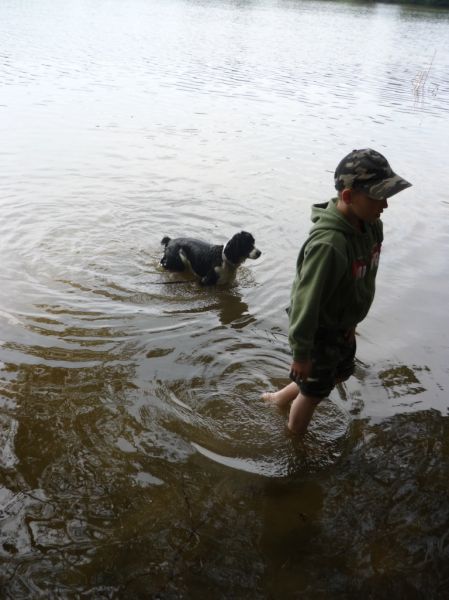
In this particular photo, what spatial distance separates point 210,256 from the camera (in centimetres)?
648

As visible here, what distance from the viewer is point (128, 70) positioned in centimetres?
2008

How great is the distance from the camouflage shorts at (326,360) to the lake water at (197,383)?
610 millimetres

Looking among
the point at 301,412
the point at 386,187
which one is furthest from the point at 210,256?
the point at 386,187

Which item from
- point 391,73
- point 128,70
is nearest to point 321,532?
point 128,70

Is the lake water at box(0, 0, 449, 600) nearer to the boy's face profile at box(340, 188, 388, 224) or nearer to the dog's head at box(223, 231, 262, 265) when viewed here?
the dog's head at box(223, 231, 262, 265)

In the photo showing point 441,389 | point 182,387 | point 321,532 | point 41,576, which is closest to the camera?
point 41,576

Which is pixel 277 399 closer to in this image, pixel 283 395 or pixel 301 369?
pixel 283 395

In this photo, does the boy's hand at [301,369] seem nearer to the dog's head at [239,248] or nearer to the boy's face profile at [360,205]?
the boy's face profile at [360,205]

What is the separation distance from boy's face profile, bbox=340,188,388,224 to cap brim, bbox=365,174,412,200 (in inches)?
1.8

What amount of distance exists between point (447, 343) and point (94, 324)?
12.0 ft

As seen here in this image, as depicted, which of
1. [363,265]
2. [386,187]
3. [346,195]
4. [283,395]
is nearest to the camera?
[386,187]

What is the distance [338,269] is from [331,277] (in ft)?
0.20

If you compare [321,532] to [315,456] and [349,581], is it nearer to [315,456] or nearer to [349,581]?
[349,581]

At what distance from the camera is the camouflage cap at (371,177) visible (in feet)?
9.92
